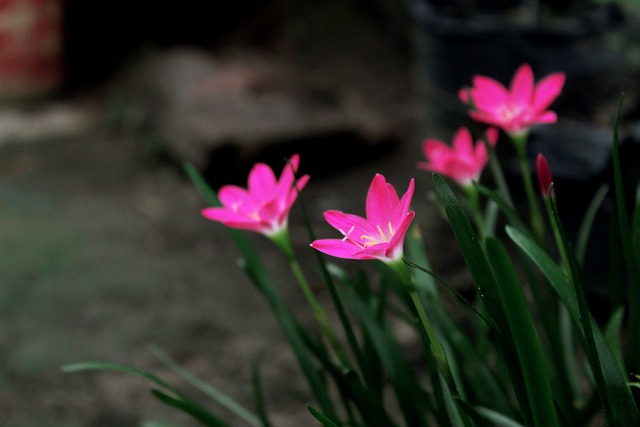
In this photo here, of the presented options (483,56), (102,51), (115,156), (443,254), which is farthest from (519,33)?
(102,51)

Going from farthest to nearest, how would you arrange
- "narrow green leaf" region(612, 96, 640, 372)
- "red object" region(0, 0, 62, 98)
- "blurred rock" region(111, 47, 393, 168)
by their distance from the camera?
"red object" region(0, 0, 62, 98) < "blurred rock" region(111, 47, 393, 168) < "narrow green leaf" region(612, 96, 640, 372)

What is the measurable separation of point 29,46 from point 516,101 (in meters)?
3.11

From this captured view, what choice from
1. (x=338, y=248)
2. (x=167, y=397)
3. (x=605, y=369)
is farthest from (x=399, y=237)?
(x=167, y=397)

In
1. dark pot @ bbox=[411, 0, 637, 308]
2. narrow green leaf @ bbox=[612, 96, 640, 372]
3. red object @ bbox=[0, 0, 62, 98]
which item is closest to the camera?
narrow green leaf @ bbox=[612, 96, 640, 372]

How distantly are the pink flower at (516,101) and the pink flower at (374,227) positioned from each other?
227mm

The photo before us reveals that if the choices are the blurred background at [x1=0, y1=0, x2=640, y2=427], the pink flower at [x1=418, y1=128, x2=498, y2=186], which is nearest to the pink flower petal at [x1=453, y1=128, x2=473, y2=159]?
the pink flower at [x1=418, y1=128, x2=498, y2=186]

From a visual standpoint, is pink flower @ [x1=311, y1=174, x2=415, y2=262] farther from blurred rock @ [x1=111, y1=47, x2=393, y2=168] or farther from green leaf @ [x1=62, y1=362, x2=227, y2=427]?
blurred rock @ [x1=111, y1=47, x2=393, y2=168]

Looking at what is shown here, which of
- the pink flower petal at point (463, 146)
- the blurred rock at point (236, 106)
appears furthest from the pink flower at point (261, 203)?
the blurred rock at point (236, 106)

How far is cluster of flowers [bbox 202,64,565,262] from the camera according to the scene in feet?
2.05

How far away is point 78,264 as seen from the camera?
2246 mm

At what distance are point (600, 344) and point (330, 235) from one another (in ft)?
5.71

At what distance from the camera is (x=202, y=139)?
2750mm

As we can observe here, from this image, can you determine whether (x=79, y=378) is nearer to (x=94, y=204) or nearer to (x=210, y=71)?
(x=94, y=204)

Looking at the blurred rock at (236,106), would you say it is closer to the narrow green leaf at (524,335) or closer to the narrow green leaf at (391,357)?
the narrow green leaf at (391,357)
